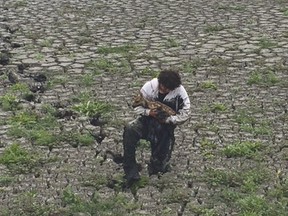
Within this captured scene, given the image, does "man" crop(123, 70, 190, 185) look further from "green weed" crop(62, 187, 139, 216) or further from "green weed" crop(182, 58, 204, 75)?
"green weed" crop(182, 58, 204, 75)

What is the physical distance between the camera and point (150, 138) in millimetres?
7180

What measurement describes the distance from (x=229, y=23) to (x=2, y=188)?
8.38 m

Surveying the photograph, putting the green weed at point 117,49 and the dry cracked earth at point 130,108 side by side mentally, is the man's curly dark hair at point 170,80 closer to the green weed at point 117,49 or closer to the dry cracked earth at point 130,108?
the dry cracked earth at point 130,108

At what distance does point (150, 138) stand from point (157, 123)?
19 cm

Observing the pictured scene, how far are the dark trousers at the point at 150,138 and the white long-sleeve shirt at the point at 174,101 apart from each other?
117mm

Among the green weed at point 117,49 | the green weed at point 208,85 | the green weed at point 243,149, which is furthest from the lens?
the green weed at point 117,49

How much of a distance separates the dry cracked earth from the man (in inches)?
8.6

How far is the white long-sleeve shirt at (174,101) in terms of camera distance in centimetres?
698

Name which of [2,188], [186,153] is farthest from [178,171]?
[2,188]

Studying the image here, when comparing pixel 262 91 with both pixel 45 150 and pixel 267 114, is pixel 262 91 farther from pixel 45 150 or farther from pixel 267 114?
pixel 45 150

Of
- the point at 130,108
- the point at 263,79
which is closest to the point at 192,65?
the point at 263,79

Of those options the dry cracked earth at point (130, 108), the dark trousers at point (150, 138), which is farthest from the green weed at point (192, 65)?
the dark trousers at point (150, 138)

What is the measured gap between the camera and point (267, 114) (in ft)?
29.4

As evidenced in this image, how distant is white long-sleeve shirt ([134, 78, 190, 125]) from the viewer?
22.9ft
